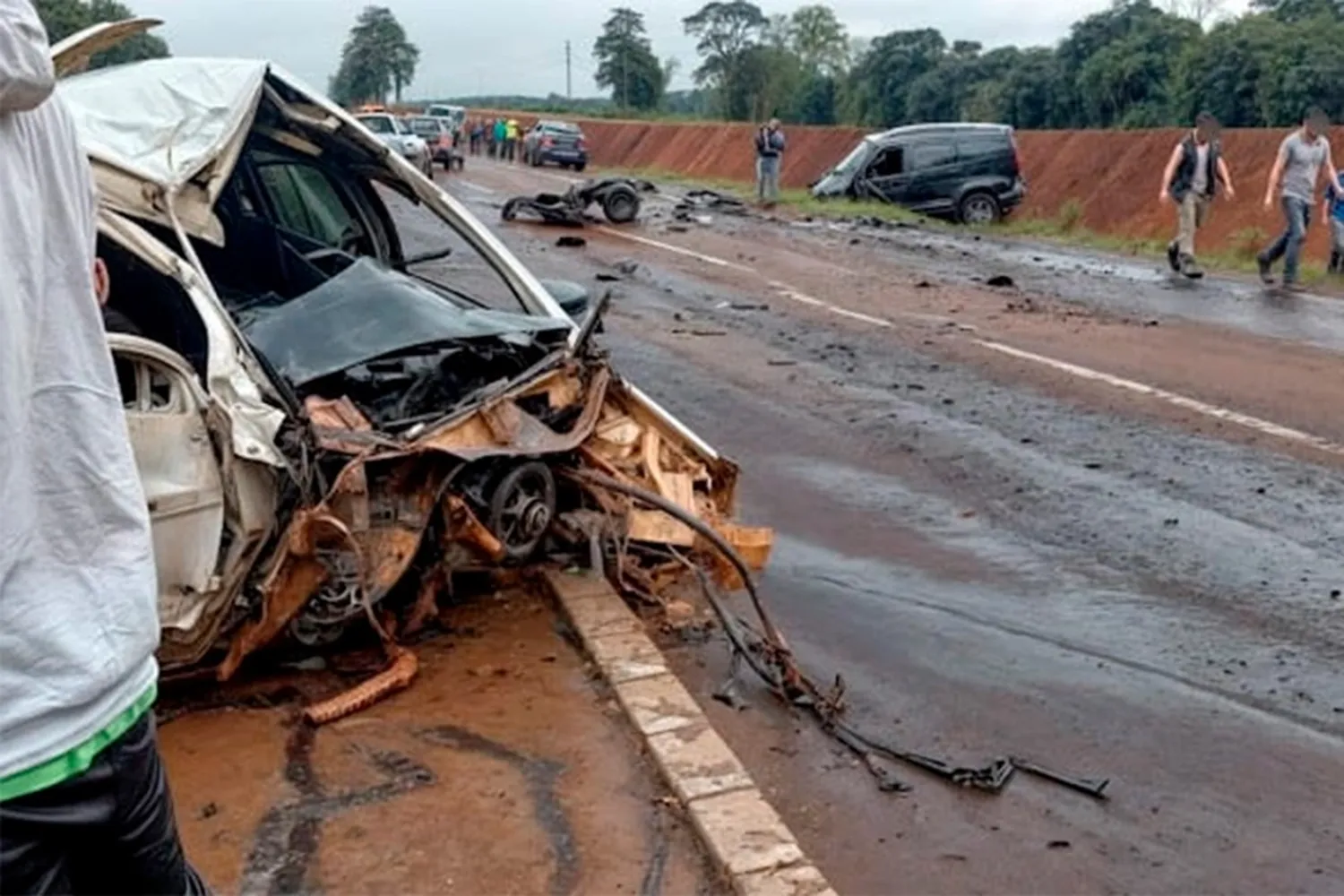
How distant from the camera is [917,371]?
10.1 meters

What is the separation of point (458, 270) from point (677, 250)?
1101 centimetres

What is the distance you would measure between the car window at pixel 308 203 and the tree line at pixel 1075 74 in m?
30.8

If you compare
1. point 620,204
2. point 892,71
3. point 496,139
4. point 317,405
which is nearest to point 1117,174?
point 620,204

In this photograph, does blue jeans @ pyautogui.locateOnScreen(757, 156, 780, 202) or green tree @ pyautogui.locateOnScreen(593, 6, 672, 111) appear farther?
green tree @ pyautogui.locateOnScreen(593, 6, 672, 111)

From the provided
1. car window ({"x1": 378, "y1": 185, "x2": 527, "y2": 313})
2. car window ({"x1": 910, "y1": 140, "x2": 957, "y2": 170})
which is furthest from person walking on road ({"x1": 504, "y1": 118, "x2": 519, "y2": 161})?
car window ({"x1": 378, "y1": 185, "x2": 527, "y2": 313})

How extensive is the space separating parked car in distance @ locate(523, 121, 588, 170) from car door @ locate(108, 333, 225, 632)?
136 feet

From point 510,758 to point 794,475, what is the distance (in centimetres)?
356

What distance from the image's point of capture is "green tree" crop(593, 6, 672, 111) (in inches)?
3196

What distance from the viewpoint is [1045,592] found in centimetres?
569

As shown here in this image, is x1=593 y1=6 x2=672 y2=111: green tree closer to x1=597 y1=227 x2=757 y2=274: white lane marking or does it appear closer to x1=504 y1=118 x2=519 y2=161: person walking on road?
x1=504 y1=118 x2=519 y2=161: person walking on road

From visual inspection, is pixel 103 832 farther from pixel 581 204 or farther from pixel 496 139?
pixel 496 139

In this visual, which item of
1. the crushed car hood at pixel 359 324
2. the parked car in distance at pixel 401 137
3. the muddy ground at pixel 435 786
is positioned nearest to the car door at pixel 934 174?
the parked car in distance at pixel 401 137

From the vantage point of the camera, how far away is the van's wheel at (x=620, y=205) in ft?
75.4

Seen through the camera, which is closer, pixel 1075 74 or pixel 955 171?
pixel 955 171
